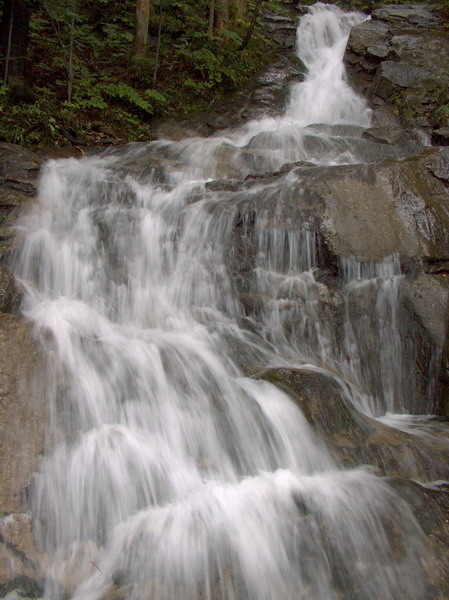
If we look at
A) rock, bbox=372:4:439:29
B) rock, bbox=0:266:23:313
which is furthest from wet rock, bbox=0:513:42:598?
rock, bbox=372:4:439:29

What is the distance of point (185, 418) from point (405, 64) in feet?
36.3

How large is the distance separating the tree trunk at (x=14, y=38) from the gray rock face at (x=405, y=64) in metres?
7.51

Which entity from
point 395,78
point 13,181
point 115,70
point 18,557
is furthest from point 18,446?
point 395,78

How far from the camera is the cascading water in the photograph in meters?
2.98

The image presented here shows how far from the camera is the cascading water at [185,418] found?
2980 millimetres

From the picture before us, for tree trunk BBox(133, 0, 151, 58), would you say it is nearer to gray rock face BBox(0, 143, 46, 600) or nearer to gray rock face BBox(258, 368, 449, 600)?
gray rock face BBox(0, 143, 46, 600)

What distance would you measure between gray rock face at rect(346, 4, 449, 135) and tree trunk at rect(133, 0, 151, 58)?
17.1 ft

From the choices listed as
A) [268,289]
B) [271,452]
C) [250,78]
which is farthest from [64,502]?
[250,78]

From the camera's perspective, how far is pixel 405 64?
1159cm

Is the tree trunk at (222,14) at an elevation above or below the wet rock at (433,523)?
above

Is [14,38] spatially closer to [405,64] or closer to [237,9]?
[237,9]

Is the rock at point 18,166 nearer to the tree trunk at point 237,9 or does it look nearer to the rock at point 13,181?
the rock at point 13,181

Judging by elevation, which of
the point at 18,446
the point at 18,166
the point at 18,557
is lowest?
the point at 18,557

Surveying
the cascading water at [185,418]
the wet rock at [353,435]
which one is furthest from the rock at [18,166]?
the wet rock at [353,435]
